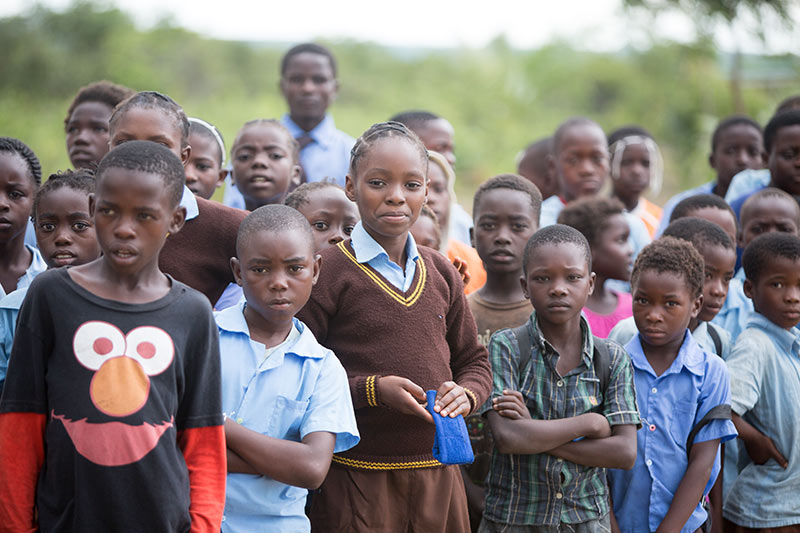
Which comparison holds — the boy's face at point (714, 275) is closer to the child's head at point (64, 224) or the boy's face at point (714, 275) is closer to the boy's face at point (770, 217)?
the boy's face at point (770, 217)

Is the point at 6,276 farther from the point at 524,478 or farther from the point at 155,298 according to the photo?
the point at 524,478

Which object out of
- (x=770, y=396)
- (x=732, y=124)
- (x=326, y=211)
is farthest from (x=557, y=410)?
(x=732, y=124)

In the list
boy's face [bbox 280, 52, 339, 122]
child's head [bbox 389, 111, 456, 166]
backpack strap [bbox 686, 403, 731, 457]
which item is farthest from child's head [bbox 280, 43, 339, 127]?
backpack strap [bbox 686, 403, 731, 457]

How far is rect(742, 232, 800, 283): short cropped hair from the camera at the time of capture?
3.47m

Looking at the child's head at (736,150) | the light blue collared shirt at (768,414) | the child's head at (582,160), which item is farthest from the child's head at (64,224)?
the child's head at (736,150)

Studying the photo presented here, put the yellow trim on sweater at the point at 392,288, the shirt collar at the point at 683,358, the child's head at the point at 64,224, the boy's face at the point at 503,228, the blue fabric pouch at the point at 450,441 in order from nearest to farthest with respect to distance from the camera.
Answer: the blue fabric pouch at the point at 450,441 → the yellow trim on sweater at the point at 392,288 → the child's head at the point at 64,224 → the shirt collar at the point at 683,358 → the boy's face at the point at 503,228

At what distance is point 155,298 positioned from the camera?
2.02 metres

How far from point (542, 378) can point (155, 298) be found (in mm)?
1512

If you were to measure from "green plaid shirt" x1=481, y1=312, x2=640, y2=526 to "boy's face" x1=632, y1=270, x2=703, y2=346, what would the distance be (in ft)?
0.70

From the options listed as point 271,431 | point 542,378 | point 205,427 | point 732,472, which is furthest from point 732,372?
point 205,427

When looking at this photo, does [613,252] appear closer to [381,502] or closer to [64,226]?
[381,502]

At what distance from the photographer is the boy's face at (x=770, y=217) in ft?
13.4

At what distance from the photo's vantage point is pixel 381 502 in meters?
2.60

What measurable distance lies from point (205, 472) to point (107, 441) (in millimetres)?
281
